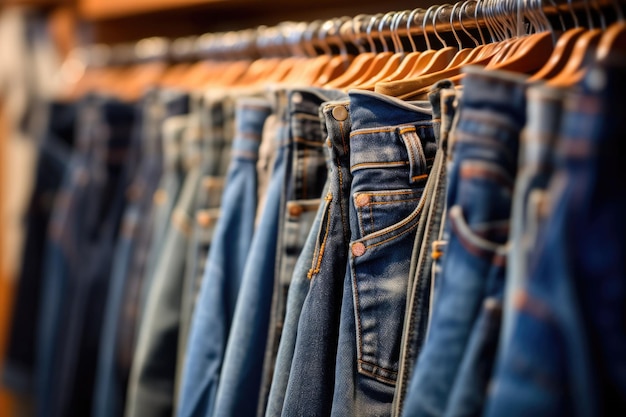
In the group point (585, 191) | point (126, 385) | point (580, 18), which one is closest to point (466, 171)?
point (585, 191)

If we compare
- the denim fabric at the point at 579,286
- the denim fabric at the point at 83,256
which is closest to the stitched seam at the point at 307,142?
the denim fabric at the point at 579,286

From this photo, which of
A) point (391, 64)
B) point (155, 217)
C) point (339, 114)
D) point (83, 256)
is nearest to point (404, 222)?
point (339, 114)

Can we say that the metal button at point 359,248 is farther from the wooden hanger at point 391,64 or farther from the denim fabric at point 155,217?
the denim fabric at point 155,217

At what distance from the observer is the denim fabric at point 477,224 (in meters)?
0.47

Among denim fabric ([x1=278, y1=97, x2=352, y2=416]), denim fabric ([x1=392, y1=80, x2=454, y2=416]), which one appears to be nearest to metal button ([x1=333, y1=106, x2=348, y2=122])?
denim fabric ([x1=278, y1=97, x2=352, y2=416])

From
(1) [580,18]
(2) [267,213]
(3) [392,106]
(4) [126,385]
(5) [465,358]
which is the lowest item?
(4) [126,385]

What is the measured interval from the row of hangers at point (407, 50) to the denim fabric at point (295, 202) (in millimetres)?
64

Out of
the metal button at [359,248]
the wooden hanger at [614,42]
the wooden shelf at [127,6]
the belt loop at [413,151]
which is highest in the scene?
the wooden shelf at [127,6]

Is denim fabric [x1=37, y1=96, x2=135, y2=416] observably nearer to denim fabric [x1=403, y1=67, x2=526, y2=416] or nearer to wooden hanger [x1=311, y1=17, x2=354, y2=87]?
wooden hanger [x1=311, y1=17, x2=354, y2=87]

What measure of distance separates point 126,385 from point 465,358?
0.71 m

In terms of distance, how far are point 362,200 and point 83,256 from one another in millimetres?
721

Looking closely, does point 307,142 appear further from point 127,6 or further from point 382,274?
point 127,6

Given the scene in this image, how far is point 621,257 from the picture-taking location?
16.6 inches

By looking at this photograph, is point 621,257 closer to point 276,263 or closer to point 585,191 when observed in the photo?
point 585,191
